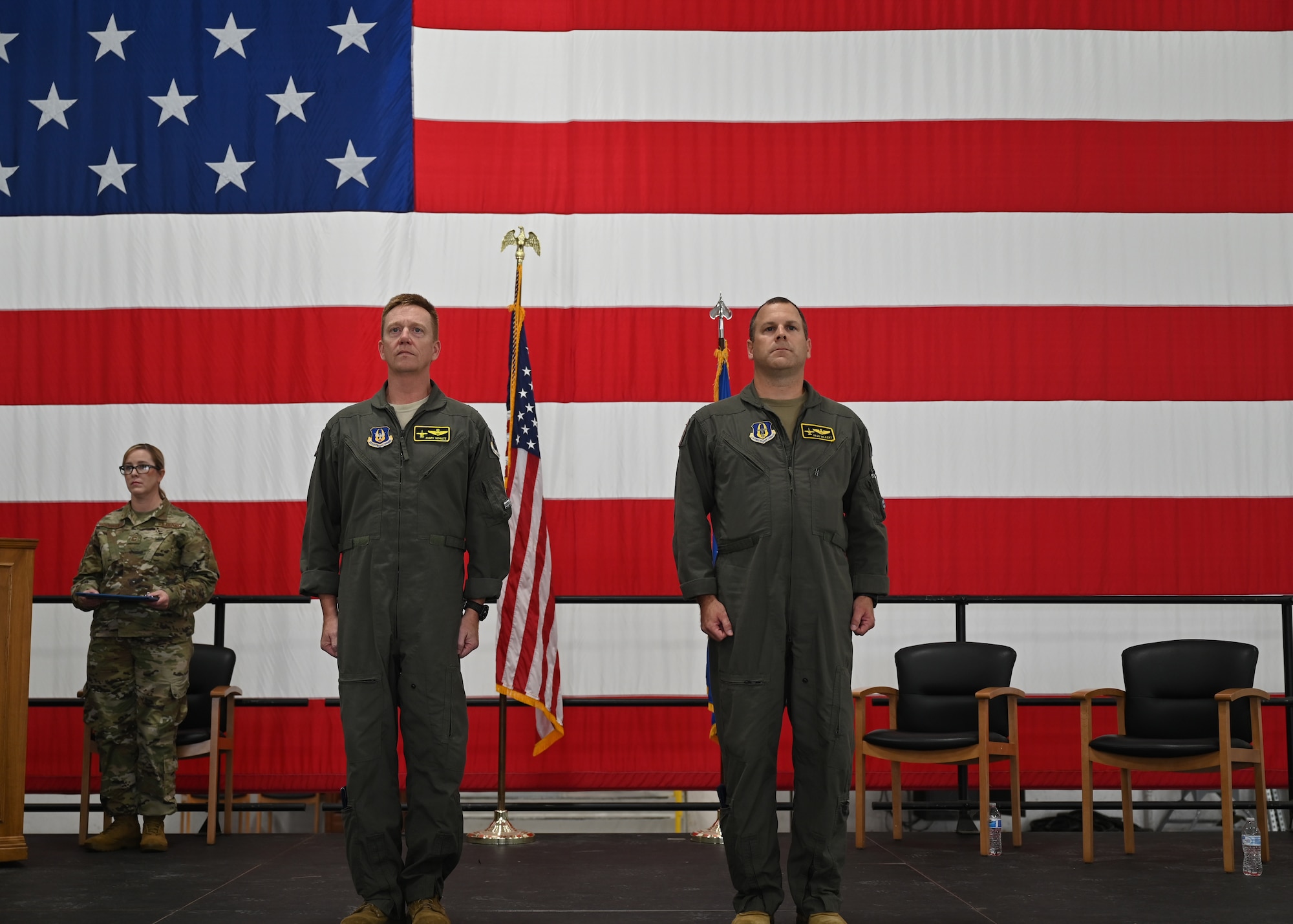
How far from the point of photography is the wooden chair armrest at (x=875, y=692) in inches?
173

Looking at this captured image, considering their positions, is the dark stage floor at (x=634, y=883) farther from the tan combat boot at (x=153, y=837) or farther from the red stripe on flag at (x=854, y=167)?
the red stripe on flag at (x=854, y=167)

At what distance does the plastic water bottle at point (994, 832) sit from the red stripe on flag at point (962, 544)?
1087 millimetres

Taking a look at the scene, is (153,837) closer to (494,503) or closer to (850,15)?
(494,503)

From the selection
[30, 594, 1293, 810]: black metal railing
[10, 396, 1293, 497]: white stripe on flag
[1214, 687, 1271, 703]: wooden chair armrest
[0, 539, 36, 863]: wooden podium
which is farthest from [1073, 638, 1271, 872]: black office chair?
[0, 539, 36, 863]: wooden podium

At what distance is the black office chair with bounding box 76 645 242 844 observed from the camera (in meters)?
4.42

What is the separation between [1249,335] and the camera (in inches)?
205

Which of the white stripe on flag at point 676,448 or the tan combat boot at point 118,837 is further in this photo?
the white stripe on flag at point 676,448

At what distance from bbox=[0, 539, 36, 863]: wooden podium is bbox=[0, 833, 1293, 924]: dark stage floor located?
0.46 ft

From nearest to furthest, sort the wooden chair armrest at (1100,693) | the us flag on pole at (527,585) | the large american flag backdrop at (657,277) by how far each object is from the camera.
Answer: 1. the wooden chair armrest at (1100,693)
2. the us flag on pole at (527,585)
3. the large american flag backdrop at (657,277)

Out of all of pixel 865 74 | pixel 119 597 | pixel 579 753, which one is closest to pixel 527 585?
pixel 579 753

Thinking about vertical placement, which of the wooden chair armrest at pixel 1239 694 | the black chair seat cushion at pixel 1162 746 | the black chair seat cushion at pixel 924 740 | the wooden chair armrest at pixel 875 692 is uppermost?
the wooden chair armrest at pixel 1239 694

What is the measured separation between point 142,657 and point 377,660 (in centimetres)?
189

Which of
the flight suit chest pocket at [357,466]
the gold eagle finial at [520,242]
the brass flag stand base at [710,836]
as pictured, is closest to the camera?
the flight suit chest pocket at [357,466]

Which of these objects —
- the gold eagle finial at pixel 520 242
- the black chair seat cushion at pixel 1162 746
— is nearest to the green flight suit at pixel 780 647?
the black chair seat cushion at pixel 1162 746
